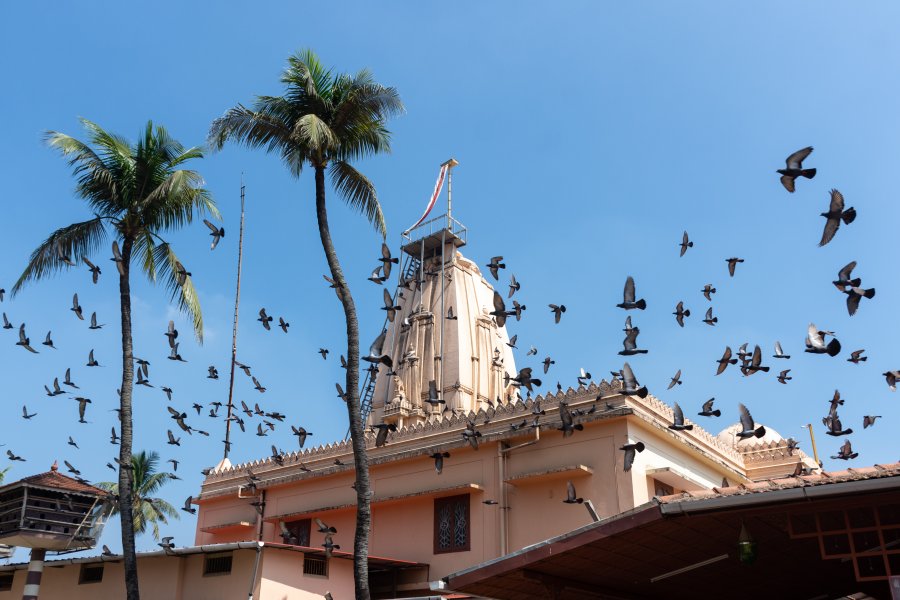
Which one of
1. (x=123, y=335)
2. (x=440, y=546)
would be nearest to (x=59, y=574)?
(x=123, y=335)

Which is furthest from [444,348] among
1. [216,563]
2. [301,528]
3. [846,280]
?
[846,280]

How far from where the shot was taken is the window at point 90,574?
22.7 meters

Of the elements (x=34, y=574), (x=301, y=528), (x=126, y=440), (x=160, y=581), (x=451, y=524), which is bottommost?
(x=160, y=581)

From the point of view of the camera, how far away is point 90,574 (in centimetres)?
2286

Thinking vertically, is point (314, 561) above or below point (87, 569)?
below

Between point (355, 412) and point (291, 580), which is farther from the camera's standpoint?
point (291, 580)

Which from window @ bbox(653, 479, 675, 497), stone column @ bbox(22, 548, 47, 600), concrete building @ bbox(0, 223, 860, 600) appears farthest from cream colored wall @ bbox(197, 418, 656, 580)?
stone column @ bbox(22, 548, 47, 600)

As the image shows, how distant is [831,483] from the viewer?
9367 mm

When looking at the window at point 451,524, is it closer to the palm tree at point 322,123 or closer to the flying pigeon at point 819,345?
the palm tree at point 322,123

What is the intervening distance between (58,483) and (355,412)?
378 inches

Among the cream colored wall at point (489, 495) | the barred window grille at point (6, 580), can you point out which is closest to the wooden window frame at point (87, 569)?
the barred window grille at point (6, 580)

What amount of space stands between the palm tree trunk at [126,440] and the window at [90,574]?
3.08m

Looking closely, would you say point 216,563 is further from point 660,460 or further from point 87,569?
point 660,460

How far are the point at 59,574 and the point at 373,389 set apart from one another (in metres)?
14.1
